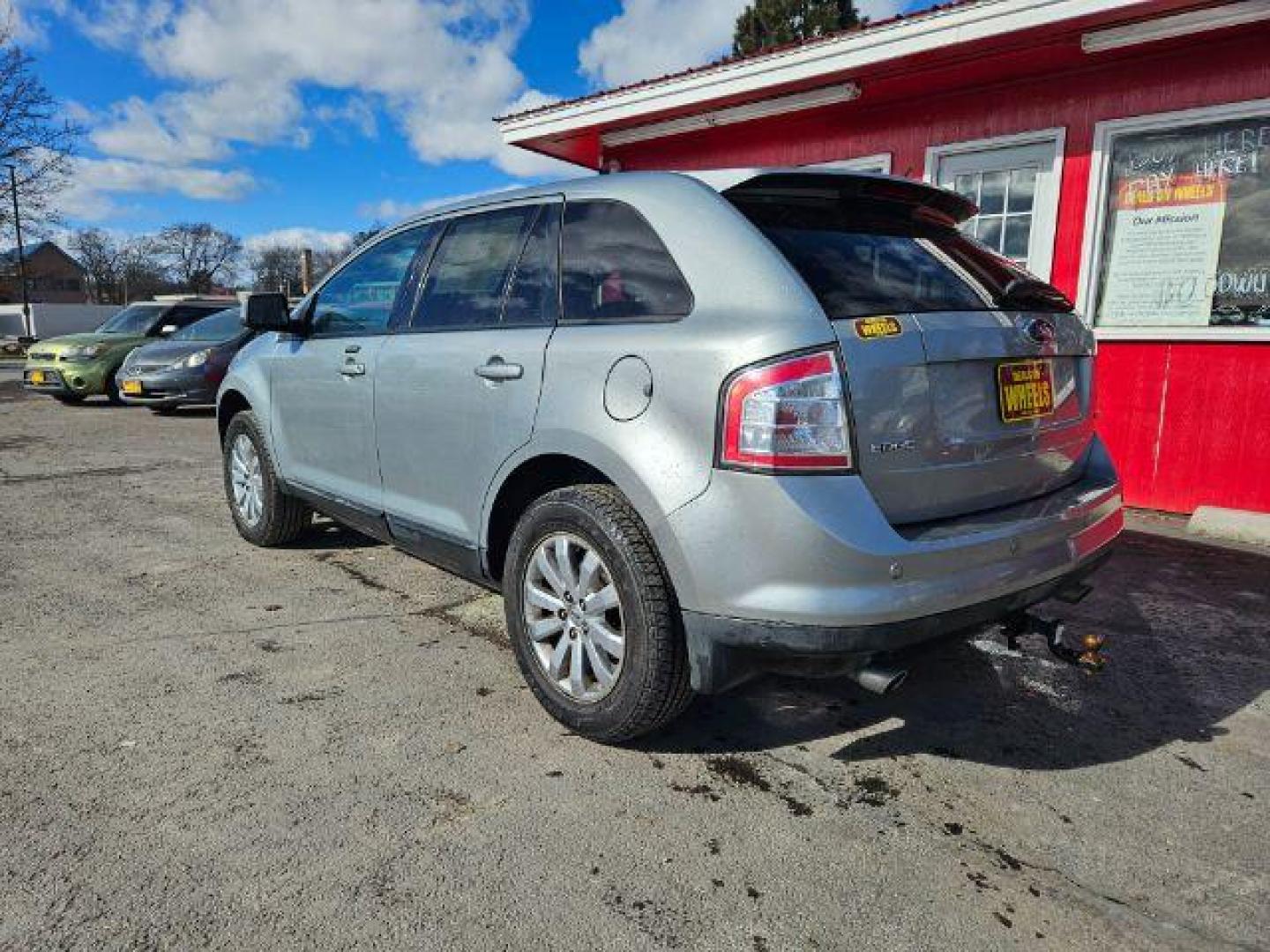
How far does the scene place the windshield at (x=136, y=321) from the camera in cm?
1262

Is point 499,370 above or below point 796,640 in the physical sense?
above

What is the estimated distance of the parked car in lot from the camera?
34.2ft

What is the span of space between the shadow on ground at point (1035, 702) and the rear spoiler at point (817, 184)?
1.38 m

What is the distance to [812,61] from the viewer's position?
252 inches

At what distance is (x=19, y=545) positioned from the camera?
15.5 ft

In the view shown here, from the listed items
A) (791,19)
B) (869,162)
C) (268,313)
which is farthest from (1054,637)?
(791,19)

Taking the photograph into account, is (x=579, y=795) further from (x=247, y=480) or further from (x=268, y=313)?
(x=247, y=480)

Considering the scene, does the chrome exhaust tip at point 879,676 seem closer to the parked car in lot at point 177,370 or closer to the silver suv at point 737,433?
the silver suv at point 737,433

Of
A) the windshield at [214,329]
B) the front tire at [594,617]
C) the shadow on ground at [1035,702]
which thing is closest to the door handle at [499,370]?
the front tire at [594,617]

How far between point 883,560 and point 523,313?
1.49 m

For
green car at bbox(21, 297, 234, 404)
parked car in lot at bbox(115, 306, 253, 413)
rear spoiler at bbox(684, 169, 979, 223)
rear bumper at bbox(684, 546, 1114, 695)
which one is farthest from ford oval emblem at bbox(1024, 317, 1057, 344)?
green car at bbox(21, 297, 234, 404)

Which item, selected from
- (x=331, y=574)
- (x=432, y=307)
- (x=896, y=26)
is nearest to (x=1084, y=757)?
(x=432, y=307)

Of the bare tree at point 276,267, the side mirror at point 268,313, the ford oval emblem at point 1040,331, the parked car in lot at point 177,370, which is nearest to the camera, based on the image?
the ford oval emblem at point 1040,331

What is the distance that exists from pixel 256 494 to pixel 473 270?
227cm
